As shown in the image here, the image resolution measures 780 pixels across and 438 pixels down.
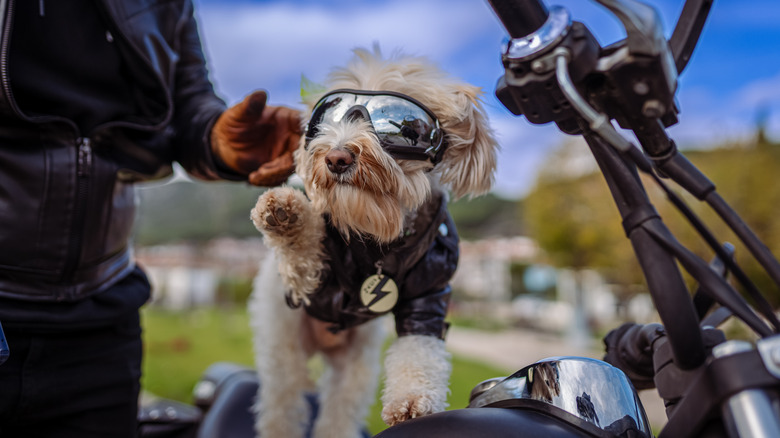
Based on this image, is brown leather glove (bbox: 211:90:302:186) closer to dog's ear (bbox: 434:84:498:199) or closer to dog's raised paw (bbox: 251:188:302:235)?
dog's raised paw (bbox: 251:188:302:235)

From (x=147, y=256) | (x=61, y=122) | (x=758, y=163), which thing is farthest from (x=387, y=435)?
(x=147, y=256)

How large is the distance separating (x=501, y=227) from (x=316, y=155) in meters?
17.8

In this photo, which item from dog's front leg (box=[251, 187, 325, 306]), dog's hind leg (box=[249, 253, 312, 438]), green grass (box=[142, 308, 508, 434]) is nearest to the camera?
dog's front leg (box=[251, 187, 325, 306])

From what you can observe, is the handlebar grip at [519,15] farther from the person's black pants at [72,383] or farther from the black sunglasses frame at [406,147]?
the person's black pants at [72,383]

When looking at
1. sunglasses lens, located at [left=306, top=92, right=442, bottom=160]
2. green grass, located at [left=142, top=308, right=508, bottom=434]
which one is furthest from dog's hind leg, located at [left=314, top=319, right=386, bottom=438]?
green grass, located at [left=142, top=308, right=508, bottom=434]

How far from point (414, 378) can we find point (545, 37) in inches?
32.5

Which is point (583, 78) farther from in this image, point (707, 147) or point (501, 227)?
point (501, 227)

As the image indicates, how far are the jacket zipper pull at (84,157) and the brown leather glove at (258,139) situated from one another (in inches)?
11.3

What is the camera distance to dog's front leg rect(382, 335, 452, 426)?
1137mm

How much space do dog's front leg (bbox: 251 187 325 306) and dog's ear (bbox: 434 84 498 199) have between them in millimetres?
315

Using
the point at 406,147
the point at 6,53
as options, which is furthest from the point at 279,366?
the point at 6,53

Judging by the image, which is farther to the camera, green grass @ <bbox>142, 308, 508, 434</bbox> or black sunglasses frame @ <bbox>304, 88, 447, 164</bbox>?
green grass @ <bbox>142, 308, 508, 434</bbox>

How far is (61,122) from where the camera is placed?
1.25 meters

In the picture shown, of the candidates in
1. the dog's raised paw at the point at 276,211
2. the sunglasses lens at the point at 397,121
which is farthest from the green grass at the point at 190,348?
the sunglasses lens at the point at 397,121
